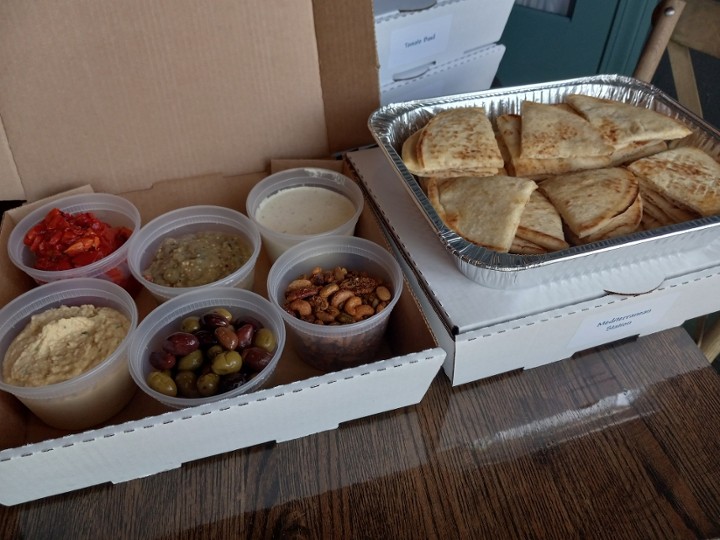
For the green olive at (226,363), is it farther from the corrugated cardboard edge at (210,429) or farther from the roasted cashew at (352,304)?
the roasted cashew at (352,304)

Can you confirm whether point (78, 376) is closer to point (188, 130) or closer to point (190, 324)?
point (190, 324)

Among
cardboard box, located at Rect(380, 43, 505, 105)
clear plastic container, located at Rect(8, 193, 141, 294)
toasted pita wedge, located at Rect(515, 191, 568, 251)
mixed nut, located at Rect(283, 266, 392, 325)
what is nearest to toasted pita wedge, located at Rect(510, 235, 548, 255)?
toasted pita wedge, located at Rect(515, 191, 568, 251)

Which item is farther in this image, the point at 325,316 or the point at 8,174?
the point at 8,174

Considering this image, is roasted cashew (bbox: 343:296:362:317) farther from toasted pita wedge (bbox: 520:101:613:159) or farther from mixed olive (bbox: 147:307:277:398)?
toasted pita wedge (bbox: 520:101:613:159)

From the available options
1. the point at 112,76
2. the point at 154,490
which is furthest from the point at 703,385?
the point at 112,76

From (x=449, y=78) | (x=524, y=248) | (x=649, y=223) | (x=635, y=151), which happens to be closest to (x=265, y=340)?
(x=524, y=248)
